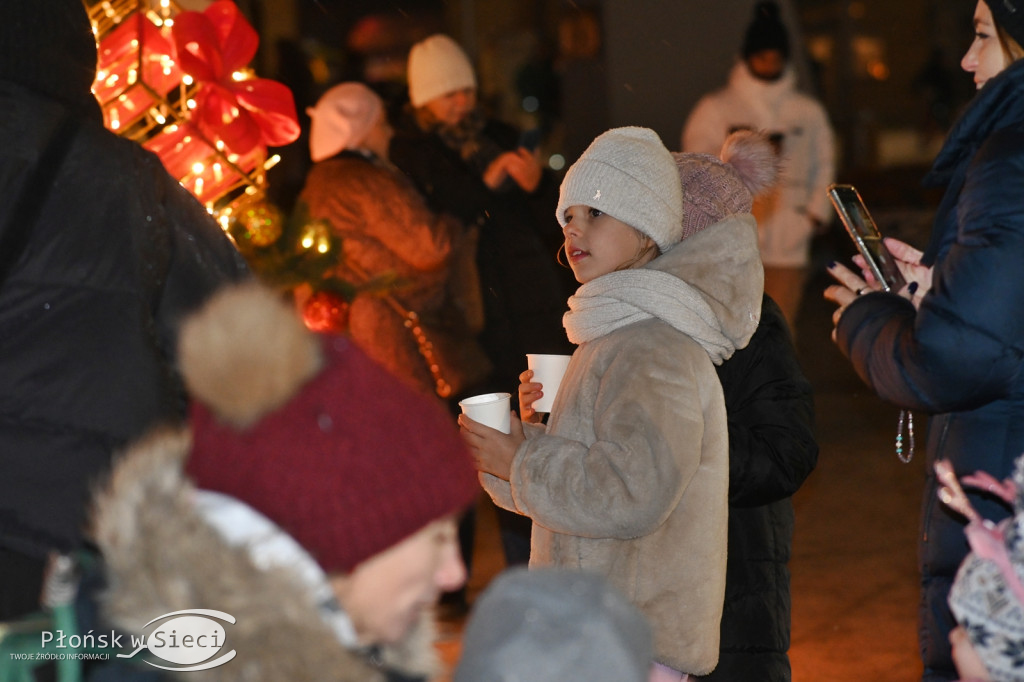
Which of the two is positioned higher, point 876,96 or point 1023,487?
point 1023,487

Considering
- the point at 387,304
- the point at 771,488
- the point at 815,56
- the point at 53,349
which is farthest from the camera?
the point at 815,56

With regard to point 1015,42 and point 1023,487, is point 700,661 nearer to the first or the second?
point 1023,487

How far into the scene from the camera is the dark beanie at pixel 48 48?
7.33 feet

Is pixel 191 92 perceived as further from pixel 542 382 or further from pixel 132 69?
pixel 542 382

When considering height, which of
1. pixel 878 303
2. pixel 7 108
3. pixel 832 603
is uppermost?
pixel 7 108

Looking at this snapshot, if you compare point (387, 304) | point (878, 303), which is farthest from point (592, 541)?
point (387, 304)

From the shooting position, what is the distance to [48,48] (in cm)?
227

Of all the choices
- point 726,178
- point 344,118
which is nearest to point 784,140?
point 344,118

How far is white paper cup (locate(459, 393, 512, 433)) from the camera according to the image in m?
2.83

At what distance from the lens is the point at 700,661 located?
2.71m

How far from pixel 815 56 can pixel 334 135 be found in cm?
2092

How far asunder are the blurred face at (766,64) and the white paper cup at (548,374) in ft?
14.8

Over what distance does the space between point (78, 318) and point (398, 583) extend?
98cm

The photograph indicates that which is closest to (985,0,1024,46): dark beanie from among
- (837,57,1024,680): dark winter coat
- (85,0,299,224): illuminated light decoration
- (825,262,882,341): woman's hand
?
(837,57,1024,680): dark winter coat
